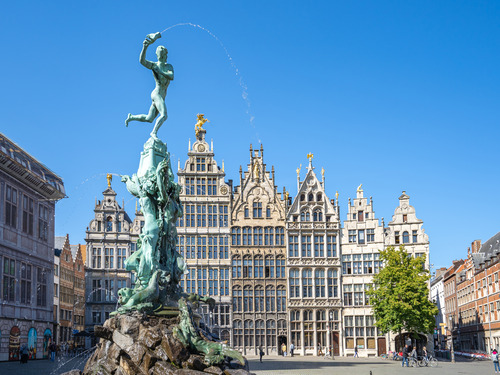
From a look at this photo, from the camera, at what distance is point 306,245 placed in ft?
195

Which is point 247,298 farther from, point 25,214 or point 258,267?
point 25,214

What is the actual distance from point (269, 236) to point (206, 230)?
19.8 feet

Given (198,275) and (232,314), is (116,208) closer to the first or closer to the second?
(198,275)

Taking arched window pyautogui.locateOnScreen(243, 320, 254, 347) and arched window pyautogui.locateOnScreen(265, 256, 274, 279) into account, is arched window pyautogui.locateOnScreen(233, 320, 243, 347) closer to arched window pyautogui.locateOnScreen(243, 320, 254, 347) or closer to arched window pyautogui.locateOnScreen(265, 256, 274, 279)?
arched window pyautogui.locateOnScreen(243, 320, 254, 347)

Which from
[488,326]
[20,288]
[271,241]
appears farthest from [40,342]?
[488,326]

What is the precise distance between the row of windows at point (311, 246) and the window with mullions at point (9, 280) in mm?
26065

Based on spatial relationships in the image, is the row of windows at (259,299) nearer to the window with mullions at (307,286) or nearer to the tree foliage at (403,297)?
the window with mullions at (307,286)

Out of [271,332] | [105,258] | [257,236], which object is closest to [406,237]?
[257,236]

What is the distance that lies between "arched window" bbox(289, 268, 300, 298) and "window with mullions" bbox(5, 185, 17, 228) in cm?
2632

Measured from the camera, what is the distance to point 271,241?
2345 inches

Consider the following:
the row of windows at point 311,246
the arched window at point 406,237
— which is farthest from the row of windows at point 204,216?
the arched window at point 406,237

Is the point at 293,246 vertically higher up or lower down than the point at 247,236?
lower down

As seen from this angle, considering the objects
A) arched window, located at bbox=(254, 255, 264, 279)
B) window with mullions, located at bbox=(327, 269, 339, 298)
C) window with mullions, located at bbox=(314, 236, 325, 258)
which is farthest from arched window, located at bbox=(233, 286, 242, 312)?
window with mullions, located at bbox=(327, 269, 339, 298)

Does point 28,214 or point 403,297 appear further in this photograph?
point 403,297
